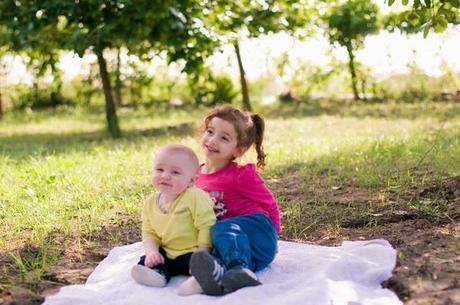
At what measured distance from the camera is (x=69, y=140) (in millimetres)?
9203

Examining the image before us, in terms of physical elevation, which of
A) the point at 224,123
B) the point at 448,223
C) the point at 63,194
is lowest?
the point at 448,223

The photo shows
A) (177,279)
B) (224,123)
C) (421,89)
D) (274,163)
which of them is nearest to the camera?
(177,279)

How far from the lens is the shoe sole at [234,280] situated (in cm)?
299

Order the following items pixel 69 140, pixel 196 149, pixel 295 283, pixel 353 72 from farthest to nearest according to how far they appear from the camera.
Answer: pixel 353 72 < pixel 69 140 < pixel 196 149 < pixel 295 283

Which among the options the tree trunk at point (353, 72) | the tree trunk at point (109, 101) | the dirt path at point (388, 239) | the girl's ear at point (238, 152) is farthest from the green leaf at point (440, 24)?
the tree trunk at point (353, 72)

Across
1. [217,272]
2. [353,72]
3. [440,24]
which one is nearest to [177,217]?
[217,272]

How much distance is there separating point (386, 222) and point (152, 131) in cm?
580

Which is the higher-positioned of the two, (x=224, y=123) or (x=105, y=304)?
(x=224, y=123)

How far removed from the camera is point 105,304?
302 centimetres

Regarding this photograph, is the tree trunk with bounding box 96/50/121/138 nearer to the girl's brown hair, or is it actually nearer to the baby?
the girl's brown hair

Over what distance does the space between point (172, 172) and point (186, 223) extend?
0.81ft

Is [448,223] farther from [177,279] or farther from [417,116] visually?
[417,116]

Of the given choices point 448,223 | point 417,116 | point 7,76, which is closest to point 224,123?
point 448,223

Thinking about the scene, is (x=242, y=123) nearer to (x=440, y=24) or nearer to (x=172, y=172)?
(x=172, y=172)
